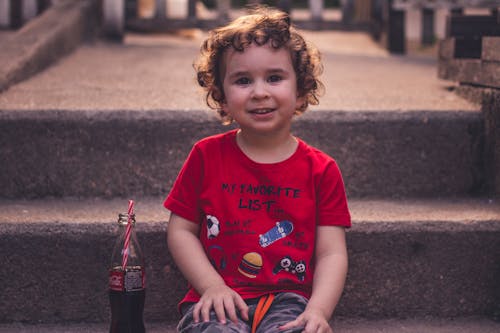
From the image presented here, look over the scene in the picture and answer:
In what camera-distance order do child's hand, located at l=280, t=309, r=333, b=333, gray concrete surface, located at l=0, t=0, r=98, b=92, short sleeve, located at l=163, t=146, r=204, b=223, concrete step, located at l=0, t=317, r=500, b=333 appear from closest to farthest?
child's hand, located at l=280, t=309, r=333, b=333
short sleeve, located at l=163, t=146, r=204, b=223
concrete step, located at l=0, t=317, r=500, b=333
gray concrete surface, located at l=0, t=0, r=98, b=92

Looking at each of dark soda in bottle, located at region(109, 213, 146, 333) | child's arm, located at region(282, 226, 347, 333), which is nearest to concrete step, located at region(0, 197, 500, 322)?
dark soda in bottle, located at region(109, 213, 146, 333)

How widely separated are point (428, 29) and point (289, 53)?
12.4ft

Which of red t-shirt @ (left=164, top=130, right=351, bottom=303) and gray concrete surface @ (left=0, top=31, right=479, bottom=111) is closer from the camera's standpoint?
red t-shirt @ (left=164, top=130, right=351, bottom=303)

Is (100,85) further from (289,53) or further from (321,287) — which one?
(321,287)

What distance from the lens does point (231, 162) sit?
200 centimetres

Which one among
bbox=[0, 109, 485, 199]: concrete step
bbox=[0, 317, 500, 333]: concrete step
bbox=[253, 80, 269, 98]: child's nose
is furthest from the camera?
bbox=[0, 109, 485, 199]: concrete step

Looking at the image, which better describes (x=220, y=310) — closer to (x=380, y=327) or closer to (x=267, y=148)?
(x=267, y=148)

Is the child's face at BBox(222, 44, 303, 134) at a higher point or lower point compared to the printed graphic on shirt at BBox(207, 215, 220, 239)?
higher

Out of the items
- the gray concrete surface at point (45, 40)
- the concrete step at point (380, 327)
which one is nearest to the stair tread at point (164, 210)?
the concrete step at point (380, 327)

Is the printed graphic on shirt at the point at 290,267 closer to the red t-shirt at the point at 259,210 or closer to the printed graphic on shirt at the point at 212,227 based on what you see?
the red t-shirt at the point at 259,210

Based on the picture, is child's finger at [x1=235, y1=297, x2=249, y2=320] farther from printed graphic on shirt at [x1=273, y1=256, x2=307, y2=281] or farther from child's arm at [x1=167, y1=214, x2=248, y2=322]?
printed graphic on shirt at [x1=273, y1=256, x2=307, y2=281]

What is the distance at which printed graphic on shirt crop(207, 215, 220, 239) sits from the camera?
6.42 ft

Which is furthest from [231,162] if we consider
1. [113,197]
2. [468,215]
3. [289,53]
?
[468,215]

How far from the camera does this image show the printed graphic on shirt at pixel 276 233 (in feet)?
6.31
